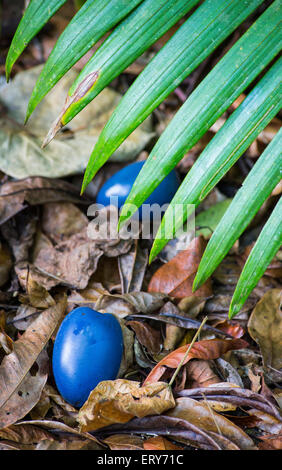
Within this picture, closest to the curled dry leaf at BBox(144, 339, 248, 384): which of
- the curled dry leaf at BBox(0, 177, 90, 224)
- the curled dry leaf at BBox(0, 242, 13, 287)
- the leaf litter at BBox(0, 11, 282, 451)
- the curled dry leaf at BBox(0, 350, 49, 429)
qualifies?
the leaf litter at BBox(0, 11, 282, 451)

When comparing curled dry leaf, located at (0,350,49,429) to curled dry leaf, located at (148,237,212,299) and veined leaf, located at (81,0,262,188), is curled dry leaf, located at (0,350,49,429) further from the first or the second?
veined leaf, located at (81,0,262,188)

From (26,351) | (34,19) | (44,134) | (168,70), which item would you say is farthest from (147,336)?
(44,134)

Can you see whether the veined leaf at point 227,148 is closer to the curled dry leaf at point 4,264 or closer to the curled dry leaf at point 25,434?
the curled dry leaf at point 25,434

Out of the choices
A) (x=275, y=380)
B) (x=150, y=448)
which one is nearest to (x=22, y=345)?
(x=150, y=448)

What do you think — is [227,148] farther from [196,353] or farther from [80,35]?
[196,353]

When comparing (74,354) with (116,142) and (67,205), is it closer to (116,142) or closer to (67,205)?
(116,142)
